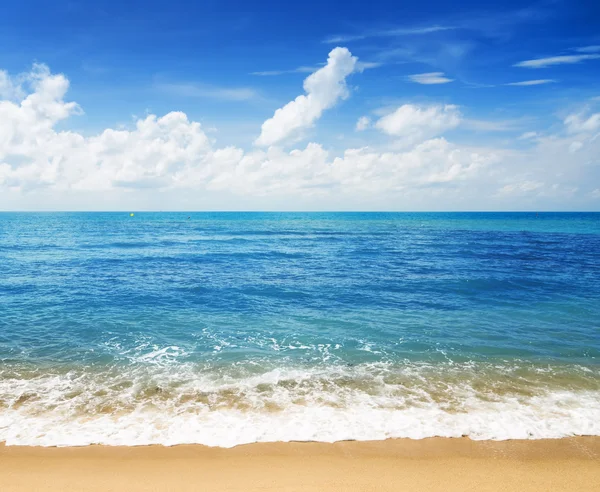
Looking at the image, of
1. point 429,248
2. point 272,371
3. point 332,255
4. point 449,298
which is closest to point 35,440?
point 272,371

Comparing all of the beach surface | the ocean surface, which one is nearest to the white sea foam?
the ocean surface

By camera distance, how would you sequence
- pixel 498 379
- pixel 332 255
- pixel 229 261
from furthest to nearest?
pixel 332 255, pixel 229 261, pixel 498 379

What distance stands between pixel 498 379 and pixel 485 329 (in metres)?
5.81

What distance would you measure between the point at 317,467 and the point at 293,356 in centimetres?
680

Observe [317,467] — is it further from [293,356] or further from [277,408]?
[293,356]

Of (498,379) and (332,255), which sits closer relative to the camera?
(498,379)

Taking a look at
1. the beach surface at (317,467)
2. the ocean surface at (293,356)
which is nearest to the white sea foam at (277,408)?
the ocean surface at (293,356)

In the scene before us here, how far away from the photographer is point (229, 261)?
39531 millimetres

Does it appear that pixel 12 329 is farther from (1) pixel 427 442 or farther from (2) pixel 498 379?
(2) pixel 498 379

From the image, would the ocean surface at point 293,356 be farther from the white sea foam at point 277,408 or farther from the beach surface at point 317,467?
the beach surface at point 317,467

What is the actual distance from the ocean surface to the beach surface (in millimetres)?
436

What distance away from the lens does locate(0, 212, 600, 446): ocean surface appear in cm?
1003

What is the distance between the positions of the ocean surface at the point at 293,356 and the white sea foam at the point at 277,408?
6cm

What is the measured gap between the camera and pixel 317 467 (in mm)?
8328
